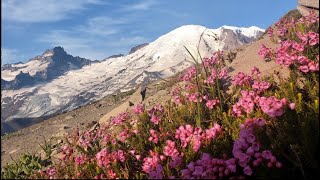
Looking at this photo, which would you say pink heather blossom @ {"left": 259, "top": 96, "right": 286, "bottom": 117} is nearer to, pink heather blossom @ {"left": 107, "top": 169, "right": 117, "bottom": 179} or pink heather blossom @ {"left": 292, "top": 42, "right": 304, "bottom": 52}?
pink heather blossom @ {"left": 292, "top": 42, "right": 304, "bottom": 52}

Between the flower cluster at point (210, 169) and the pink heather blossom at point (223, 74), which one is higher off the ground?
the pink heather blossom at point (223, 74)

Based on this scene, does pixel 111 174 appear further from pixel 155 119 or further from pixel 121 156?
pixel 155 119

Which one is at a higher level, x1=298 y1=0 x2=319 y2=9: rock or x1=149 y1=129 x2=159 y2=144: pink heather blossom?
x1=298 y1=0 x2=319 y2=9: rock

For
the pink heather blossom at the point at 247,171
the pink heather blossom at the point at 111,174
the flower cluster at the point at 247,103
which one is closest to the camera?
the pink heather blossom at the point at 247,171

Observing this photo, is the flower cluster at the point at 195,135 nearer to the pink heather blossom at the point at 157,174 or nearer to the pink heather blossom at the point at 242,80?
the pink heather blossom at the point at 157,174

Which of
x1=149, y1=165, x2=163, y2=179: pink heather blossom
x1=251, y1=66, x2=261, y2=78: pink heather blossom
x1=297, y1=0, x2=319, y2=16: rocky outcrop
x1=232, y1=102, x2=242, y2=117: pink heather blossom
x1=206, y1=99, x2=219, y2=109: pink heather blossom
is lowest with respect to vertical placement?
x1=149, y1=165, x2=163, y2=179: pink heather blossom

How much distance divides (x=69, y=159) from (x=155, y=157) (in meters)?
2.90

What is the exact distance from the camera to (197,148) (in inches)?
301

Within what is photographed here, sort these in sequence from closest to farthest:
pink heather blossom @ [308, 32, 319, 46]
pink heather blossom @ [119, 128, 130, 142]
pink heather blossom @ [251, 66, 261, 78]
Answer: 1. pink heather blossom @ [308, 32, 319, 46]
2. pink heather blossom @ [119, 128, 130, 142]
3. pink heather blossom @ [251, 66, 261, 78]

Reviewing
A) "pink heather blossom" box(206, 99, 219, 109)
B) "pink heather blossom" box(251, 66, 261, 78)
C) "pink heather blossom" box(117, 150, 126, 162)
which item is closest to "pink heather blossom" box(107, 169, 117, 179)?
Answer: "pink heather blossom" box(117, 150, 126, 162)

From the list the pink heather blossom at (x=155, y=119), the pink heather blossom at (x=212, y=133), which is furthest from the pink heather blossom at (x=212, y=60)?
the pink heather blossom at (x=212, y=133)

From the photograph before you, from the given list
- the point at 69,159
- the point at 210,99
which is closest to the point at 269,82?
the point at 210,99

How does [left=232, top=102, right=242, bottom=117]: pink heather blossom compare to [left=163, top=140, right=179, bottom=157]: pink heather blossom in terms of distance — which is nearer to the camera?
[left=163, top=140, right=179, bottom=157]: pink heather blossom

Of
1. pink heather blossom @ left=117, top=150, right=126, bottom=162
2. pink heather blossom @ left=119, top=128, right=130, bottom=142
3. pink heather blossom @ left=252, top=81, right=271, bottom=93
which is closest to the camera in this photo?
pink heather blossom @ left=117, top=150, right=126, bottom=162
